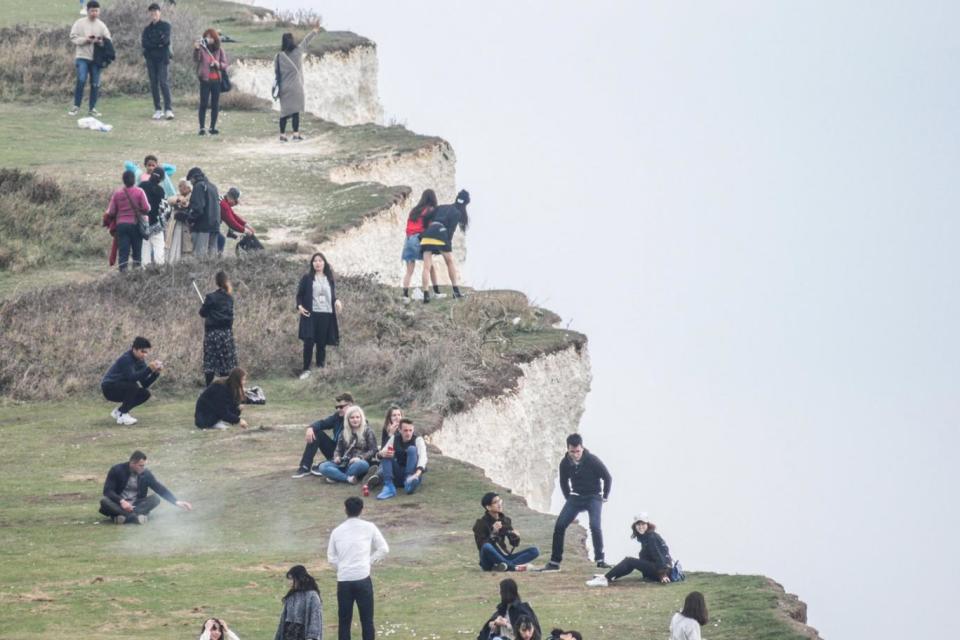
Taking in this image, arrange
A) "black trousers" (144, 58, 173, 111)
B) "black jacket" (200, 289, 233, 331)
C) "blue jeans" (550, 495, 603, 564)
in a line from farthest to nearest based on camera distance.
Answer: "black trousers" (144, 58, 173, 111) < "black jacket" (200, 289, 233, 331) < "blue jeans" (550, 495, 603, 564)

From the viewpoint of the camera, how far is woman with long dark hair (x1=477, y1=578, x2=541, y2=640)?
74.6ft

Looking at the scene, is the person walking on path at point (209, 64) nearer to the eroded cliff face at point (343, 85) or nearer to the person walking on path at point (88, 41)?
the person walking on path at point (88, 41)

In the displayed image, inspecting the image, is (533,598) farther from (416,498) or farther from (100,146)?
(100,146)

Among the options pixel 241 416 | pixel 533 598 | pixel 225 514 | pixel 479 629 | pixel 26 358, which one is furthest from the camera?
pixel 26 358

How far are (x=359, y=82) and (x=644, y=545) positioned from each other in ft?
152

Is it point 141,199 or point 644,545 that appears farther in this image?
point 141,199

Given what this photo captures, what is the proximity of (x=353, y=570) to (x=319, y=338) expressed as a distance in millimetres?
15409

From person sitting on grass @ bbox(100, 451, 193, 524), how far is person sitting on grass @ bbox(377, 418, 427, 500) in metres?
3.07

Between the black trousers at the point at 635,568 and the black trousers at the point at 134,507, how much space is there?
6.70m

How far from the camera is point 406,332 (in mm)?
41406

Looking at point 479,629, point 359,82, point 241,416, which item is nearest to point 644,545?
point 479,629

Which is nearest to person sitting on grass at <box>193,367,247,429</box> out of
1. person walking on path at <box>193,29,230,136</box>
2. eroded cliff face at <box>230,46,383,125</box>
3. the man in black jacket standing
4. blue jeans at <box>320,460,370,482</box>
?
blue jeans at <box>320,460,370,482</box>

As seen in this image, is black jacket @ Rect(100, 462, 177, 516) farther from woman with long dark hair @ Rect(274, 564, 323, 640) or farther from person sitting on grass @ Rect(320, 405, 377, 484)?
woman with long dark hair @ Rect(274, 564, 323, 640)

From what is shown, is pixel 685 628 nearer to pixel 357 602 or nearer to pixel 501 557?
pixel 357 602
